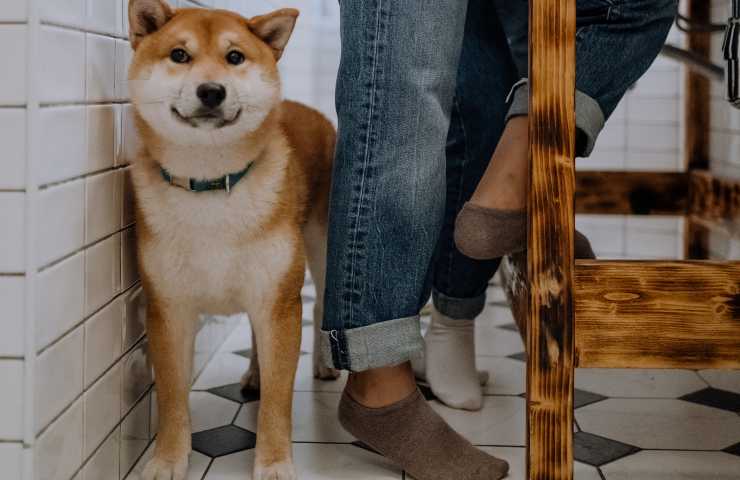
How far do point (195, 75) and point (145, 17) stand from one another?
150mm

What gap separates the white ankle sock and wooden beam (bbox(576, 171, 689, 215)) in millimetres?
1077

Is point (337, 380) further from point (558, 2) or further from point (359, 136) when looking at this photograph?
point (558, 2)

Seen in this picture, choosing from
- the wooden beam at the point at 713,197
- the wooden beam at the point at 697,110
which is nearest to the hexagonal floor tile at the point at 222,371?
the wooden beam at the point at 713,197

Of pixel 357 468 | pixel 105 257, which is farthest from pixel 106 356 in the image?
pixel 357 468

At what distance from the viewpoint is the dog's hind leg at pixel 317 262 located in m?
1.67

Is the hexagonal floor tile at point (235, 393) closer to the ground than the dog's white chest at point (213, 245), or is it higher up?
closer to the ground

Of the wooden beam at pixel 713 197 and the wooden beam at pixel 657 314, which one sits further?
the wooden beam at pixel 713 197

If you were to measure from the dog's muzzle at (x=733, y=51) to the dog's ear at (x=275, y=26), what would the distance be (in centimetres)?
63

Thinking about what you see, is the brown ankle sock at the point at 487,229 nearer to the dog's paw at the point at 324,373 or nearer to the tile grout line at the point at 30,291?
the tile grout line at the point at 30,291

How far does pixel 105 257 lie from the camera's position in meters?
1.20

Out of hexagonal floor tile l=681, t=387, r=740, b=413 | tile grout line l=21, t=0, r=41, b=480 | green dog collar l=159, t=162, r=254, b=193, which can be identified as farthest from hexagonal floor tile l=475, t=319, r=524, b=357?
tile grout line l=21, t=0, r=41, b=480

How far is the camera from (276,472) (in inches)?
50.3

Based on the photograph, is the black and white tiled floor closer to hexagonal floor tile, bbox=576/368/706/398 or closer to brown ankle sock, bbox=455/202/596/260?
hexagonal floor tile, bbox=576/368/706/398

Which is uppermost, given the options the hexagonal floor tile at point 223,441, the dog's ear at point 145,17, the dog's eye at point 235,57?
the dog's ear at point 145,17
